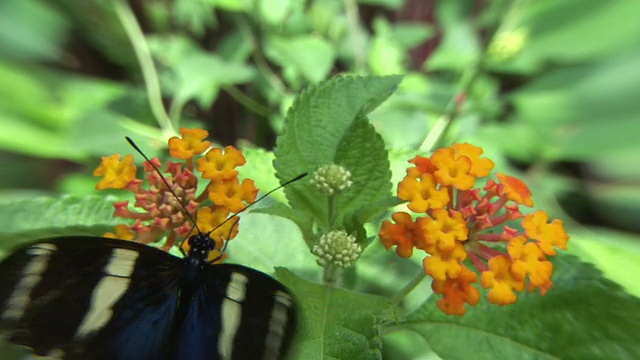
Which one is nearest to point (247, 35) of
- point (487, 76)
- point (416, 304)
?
point (487, 76)

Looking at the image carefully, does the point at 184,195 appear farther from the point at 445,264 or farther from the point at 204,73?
the point at 204,73

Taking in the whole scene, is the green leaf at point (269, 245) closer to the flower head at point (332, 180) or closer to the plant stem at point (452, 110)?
the flower head at point (332, 180)

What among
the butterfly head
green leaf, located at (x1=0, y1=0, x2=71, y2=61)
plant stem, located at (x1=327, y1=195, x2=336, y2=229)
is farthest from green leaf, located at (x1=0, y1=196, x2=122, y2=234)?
green leaf, located at (x1=0, y1=0, x2=71, y2=61)

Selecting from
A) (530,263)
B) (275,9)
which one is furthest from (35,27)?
(530,263)

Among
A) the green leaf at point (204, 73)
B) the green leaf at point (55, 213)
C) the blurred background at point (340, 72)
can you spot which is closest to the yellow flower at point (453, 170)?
Answer: the green leaf at point (55, 213)

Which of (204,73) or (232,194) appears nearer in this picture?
(232,194)
